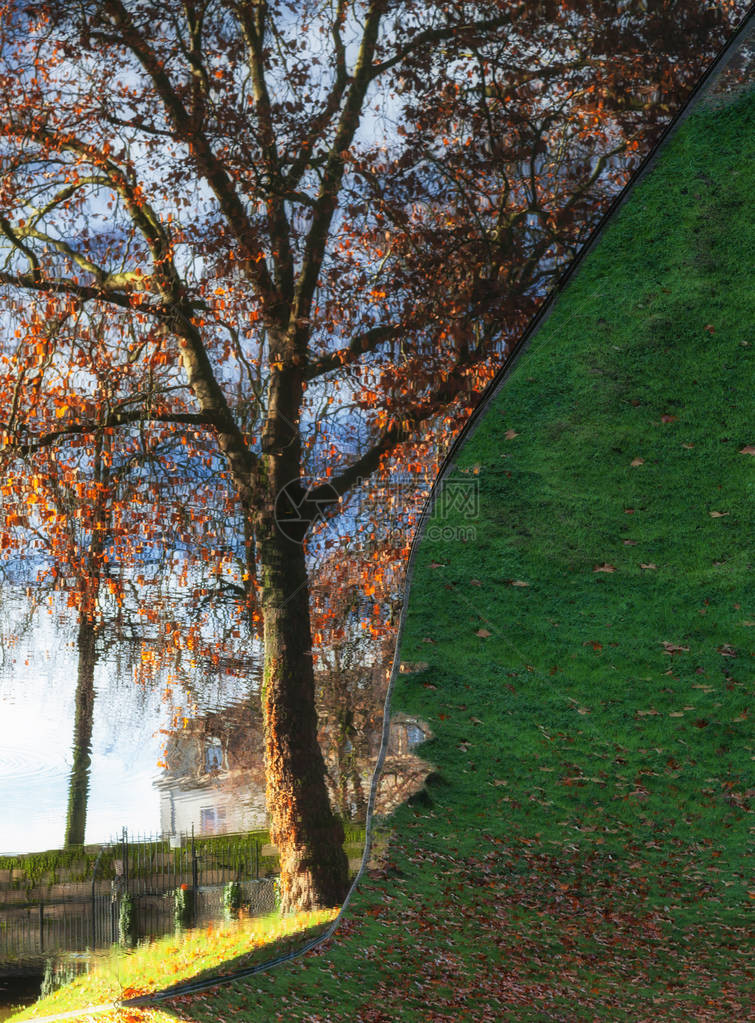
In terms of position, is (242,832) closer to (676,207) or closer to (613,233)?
(613,233)

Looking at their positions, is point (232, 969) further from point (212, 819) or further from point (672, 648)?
point (672, 648)

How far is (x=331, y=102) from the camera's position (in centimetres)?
415

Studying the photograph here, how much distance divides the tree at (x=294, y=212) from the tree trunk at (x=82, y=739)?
1.02m

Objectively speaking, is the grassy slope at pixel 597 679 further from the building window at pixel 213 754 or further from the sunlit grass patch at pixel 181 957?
the building window at pixel 213 754

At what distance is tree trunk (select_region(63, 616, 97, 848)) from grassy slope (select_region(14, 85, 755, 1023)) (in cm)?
165

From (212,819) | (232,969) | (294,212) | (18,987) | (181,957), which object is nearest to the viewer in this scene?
(294,212)

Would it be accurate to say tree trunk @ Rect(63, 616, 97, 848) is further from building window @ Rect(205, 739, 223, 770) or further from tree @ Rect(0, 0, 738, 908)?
tree @ Rect(0, 0, 738, 908)

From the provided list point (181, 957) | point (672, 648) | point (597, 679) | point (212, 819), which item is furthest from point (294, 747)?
point (672, 648)

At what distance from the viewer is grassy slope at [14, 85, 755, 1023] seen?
4891 millimetres

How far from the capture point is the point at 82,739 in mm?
4531

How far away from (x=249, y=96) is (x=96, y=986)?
5.43 meters

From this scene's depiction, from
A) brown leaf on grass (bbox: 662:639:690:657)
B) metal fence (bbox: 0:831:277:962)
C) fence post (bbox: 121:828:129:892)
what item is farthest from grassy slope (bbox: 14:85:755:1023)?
fence post (bbox: 121:828:129:892)

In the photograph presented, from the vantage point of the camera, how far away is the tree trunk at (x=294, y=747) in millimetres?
4285

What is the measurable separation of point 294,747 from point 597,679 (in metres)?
2.24
